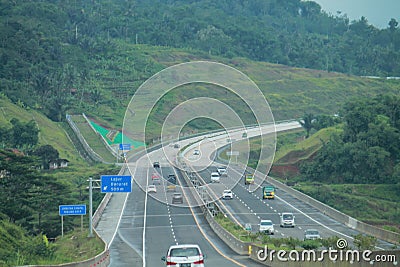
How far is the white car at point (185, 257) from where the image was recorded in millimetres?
36125

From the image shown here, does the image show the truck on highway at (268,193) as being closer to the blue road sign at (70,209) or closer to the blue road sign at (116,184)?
the blue road sign at (116,184)

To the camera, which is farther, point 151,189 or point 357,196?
point 357,196

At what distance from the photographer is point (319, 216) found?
82.7 metres

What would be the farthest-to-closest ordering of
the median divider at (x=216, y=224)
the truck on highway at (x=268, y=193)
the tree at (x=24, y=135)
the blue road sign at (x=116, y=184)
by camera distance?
1. the tree at (x=24, y=135)
2. the truck on highway at (x=268, y=193)
3. the blue road sign at (x=116, y=184)
4. the median divider at (x=216, y=224)

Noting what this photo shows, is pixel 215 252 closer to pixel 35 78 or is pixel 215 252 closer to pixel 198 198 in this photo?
pixel 198 198

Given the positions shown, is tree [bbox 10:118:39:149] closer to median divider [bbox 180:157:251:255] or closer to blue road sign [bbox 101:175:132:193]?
median divider [bbox 180:157:251:255]

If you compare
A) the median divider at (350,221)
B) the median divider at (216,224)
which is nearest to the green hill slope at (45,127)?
the median divider at (216,224)

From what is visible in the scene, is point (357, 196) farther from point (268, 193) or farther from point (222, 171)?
point (222, 171)

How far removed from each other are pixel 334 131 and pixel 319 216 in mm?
66107

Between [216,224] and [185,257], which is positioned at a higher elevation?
[185,257]

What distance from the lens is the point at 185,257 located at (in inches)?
1432

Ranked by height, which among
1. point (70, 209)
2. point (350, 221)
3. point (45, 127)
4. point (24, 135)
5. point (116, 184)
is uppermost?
point (116, 184)

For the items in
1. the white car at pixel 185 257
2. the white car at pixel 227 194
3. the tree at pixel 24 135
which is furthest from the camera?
the tree at pixel 24 135

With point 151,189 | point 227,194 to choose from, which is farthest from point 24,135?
point 227,194
